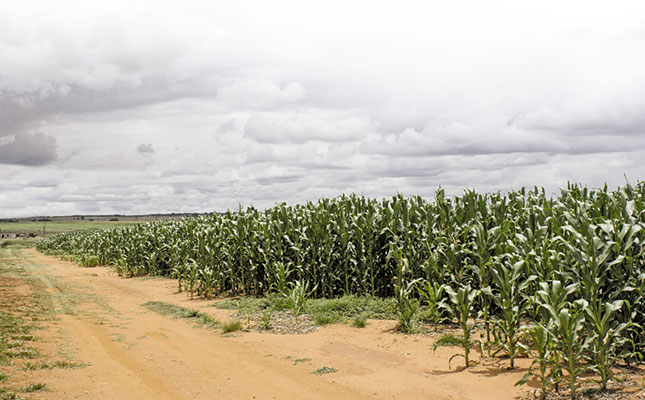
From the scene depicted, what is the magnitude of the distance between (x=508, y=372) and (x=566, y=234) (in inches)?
106

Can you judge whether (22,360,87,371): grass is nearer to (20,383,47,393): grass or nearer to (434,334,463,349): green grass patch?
(20,383,47,393): grass

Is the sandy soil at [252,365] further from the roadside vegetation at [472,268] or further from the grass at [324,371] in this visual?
the roadside vegetation at [472,268]

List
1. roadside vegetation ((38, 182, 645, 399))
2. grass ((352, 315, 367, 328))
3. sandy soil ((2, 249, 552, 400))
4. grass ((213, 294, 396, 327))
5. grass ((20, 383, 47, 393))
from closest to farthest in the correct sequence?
roadside vegetation ((38, 182, 645, 399)) → grass ((20, 383, 47, 393)) → sandy soil ((2, 249, 552, 400)) → grass ((352, 315, 367, 328)) → grass ((213, 294, 396, 327))

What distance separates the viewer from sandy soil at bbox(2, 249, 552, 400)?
21.4ft

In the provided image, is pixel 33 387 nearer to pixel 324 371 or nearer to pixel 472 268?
pixel 324 371

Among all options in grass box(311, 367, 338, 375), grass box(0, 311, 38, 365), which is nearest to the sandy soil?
grass box(311, 367, 338, 375)

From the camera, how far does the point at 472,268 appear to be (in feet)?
27.0

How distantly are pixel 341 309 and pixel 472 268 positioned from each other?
449 cm

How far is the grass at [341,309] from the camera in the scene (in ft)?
36.3

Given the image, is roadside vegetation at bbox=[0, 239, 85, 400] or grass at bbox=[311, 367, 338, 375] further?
grass at bbox=[311, 367, 338, 375]

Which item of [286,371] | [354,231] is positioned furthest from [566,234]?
[354,231]

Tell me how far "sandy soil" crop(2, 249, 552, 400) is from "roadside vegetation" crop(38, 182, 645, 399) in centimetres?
65

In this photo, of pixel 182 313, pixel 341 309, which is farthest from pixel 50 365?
pixel 341 309

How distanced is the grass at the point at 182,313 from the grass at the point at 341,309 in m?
1.11
